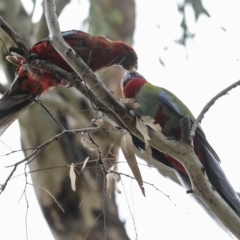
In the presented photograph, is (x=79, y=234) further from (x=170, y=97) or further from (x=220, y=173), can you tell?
(x=220, y=173)

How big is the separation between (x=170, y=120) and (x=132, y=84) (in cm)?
24

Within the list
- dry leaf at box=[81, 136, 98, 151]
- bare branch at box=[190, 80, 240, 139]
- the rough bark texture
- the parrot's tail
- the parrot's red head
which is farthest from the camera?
the rough bark texture

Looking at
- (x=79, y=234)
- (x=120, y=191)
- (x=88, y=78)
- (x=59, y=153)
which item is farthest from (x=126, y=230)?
(x=88, y=78)

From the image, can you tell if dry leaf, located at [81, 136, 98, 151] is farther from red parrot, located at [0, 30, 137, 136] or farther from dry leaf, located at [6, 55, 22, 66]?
red parrot, located at [0, 30, 137, 136]

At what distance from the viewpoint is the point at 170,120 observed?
1.96 meters

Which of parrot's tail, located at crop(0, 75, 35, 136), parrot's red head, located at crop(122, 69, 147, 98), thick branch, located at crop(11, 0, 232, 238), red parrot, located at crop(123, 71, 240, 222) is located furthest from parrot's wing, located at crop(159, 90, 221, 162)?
thick branch, located at crop(11, 0, 232, 238)

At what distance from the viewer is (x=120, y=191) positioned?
4.61ft

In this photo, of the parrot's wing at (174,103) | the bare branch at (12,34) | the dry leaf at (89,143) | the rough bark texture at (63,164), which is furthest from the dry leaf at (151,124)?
the rough bark texture at (63,164)

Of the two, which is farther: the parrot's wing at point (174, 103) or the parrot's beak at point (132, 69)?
the parrot's beak at point (132, 69)

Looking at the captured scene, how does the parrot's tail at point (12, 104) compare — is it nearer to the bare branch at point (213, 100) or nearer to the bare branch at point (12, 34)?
the bare branch at point (12, 34)

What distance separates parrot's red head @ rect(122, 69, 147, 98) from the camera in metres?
2.08

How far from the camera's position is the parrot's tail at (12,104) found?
6.17 feet

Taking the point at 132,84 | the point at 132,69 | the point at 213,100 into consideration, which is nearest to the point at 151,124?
the point at 213,100

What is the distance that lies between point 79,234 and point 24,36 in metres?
1.07
